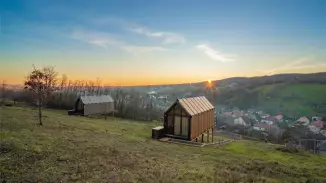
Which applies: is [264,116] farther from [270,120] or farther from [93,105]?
[93,105]

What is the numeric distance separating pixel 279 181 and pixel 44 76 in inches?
999

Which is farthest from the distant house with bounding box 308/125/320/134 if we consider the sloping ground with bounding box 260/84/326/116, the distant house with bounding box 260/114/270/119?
the sloping ground with bounding box 260/84/326/116

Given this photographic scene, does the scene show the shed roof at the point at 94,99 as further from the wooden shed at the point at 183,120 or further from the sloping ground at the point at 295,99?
the sloping ground at the point at 295,99

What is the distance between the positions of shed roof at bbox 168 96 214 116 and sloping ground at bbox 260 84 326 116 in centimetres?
6985

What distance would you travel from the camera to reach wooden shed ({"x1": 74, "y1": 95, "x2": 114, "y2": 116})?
48.3 metres

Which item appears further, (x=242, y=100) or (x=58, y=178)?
(x=242, y=100)

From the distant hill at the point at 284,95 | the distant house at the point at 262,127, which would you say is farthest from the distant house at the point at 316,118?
the distant house at the point at 262,127

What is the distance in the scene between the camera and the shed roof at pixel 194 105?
26.7 m

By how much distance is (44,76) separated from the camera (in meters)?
27.4

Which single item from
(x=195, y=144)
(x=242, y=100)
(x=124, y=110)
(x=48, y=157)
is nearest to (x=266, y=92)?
(x=242, y=100)

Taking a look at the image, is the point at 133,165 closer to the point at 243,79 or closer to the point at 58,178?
the point at 58,178

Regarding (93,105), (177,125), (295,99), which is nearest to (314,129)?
(295,99)

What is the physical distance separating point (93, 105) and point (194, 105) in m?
28.1

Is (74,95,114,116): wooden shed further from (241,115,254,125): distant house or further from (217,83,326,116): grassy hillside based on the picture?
(217,83,326,116): grassy hillside
